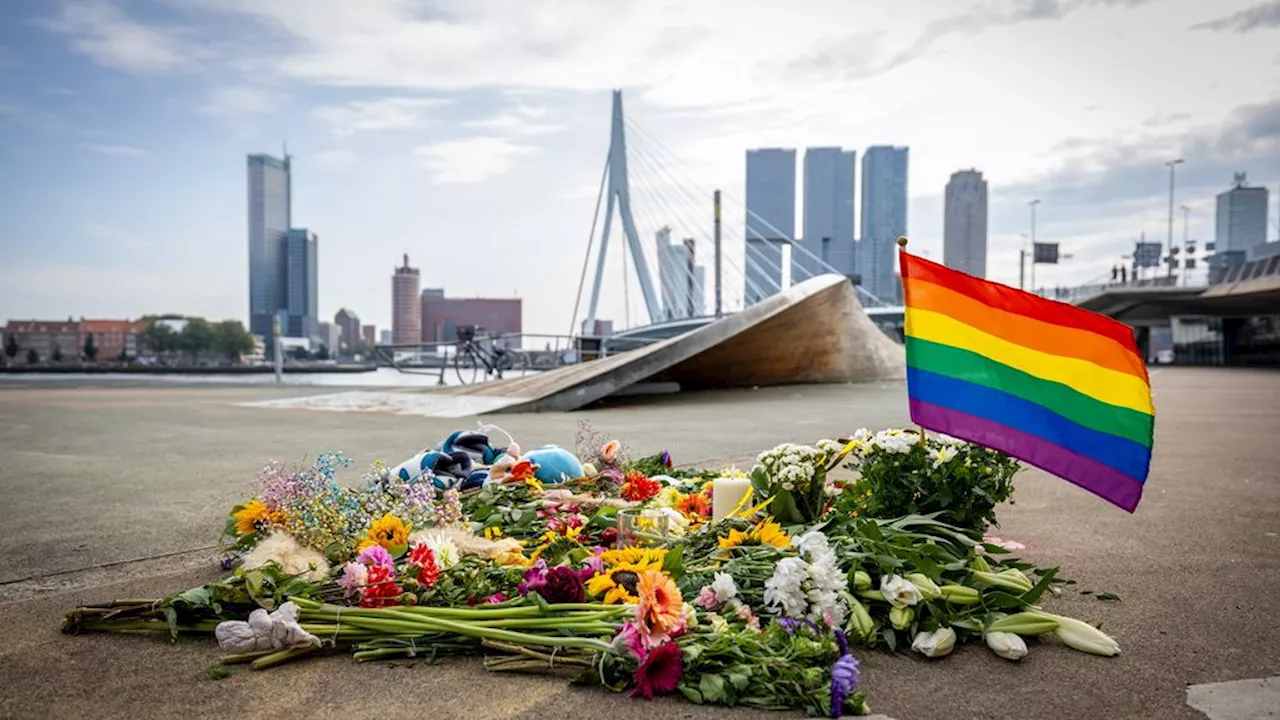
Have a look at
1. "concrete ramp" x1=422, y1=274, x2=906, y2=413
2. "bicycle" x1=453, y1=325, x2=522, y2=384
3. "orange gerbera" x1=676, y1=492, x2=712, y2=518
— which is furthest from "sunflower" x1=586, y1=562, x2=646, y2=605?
"bicycle" x1=453, y1=325, x2=522, y2=384

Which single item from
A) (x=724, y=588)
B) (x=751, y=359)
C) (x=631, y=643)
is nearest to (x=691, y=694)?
(x=631, y=643)

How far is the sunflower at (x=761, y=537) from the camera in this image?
10.8 ft

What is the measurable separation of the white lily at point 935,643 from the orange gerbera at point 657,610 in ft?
2.55

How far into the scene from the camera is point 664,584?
252 centimetres

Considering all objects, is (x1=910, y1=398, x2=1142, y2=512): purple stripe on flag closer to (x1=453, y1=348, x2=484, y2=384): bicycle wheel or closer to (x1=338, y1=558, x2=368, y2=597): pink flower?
(x1=338, y1=558, x2=368, y2=597): pink flower

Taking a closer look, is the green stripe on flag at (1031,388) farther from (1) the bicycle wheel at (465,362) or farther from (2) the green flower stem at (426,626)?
(1) the bicycle wheel at (465,362)

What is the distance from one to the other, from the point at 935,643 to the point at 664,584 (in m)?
0.89

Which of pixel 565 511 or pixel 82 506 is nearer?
pixel 565 511

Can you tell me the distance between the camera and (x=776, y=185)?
13350 cm

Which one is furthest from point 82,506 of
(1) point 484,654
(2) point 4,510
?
(1) point 484,654

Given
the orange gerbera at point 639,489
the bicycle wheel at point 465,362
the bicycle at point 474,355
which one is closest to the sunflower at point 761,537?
the orange gerbera at point 639,489

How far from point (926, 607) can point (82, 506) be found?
486 cm

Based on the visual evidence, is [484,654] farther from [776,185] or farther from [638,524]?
[776,185]

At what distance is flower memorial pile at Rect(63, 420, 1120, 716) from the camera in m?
2.46
